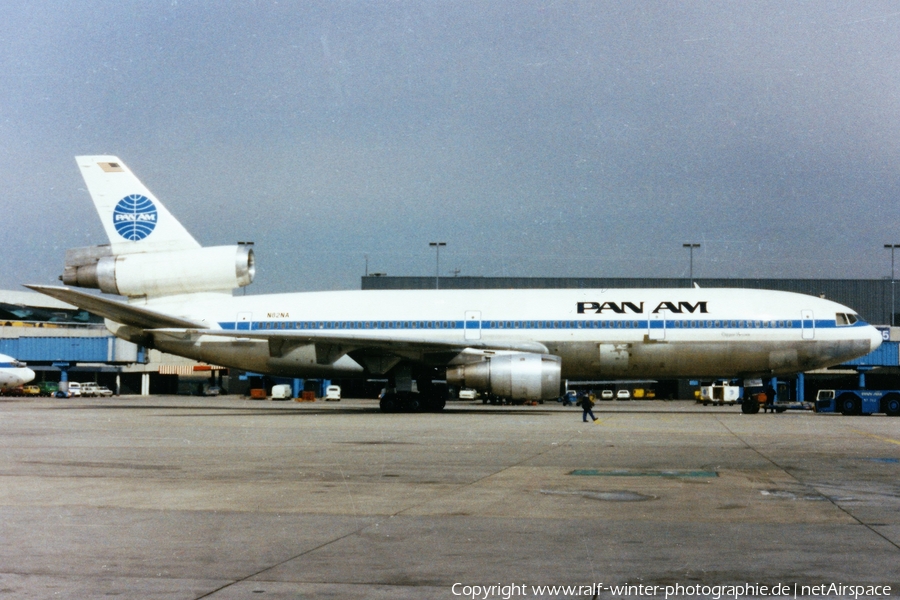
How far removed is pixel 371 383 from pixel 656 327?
45490mm

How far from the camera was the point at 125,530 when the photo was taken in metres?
8.54

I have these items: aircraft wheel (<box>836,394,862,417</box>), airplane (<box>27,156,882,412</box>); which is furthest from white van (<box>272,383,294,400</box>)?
aircraft wheel (<box>836,394,862,417</box>)

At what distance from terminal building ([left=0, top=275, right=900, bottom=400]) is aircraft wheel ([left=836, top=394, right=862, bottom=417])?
73.8 feet

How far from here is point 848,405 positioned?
3900 cm

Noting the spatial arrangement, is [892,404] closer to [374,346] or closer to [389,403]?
[389,403]

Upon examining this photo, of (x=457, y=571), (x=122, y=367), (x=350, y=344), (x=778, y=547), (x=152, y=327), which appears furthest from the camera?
(x=122, y=367)

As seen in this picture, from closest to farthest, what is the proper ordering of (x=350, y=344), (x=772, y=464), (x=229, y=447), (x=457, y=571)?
(x=457, y=571) → (x=772, y=464) → (x=229, y=447) → (x=350, y=344)

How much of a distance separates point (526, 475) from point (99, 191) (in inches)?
1092

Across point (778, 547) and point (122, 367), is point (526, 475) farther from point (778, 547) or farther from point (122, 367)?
point (122, 367)

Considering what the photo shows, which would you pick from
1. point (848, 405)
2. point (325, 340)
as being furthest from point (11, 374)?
point (848, 405)

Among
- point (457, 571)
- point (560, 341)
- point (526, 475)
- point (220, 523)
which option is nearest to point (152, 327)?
point (560, 341)

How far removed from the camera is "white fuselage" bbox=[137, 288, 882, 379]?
107 ft

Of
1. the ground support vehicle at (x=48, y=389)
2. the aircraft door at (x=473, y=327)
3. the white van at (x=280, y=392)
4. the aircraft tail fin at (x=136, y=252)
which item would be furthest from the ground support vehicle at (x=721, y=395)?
the ground support vehicle at (x=48, y=389)

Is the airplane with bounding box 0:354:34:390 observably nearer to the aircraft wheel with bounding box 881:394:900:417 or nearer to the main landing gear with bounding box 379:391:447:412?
the main landing gear with bounding box 379:391:447:412
